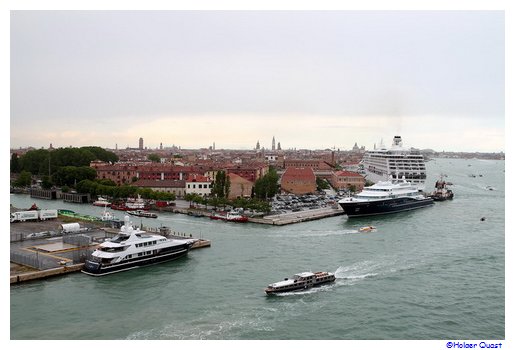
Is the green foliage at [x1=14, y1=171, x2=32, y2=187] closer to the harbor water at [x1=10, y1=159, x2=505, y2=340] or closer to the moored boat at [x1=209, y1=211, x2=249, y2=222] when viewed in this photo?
the moored boat at [x1=209, y1=211, x2=249, y2=222]

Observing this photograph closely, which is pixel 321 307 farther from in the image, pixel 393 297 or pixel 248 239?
pixel 248 239

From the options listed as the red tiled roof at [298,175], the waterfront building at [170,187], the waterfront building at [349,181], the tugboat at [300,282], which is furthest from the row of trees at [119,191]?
the tugboat at [300,282]

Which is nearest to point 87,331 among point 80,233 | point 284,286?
point 284,286

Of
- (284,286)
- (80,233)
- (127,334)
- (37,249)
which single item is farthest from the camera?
(80,233)

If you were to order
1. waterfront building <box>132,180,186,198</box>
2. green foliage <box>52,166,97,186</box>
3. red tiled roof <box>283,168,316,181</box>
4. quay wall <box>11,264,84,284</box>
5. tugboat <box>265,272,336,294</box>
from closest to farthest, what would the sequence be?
tugboat <box>265,272,336,294</box> < quay wall <box>11,264,84,284</box> < waterfront building <box>132,180,186,198</box> < red tiled roof <box>283,168,316,181</box> < green foliage <box>52,166,97,186</box>

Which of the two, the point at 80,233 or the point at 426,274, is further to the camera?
the point at 80,233

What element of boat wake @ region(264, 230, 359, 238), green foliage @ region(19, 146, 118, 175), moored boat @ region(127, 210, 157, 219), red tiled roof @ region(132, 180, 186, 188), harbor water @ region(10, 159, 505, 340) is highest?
green foliage @ region(19, 146, 118, 175)

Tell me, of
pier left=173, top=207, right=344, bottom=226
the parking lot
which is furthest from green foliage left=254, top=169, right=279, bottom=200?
pier left=173, top=207, right=344, bottom=226

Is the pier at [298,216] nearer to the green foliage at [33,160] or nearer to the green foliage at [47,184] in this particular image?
the green foliage at [47,184]
